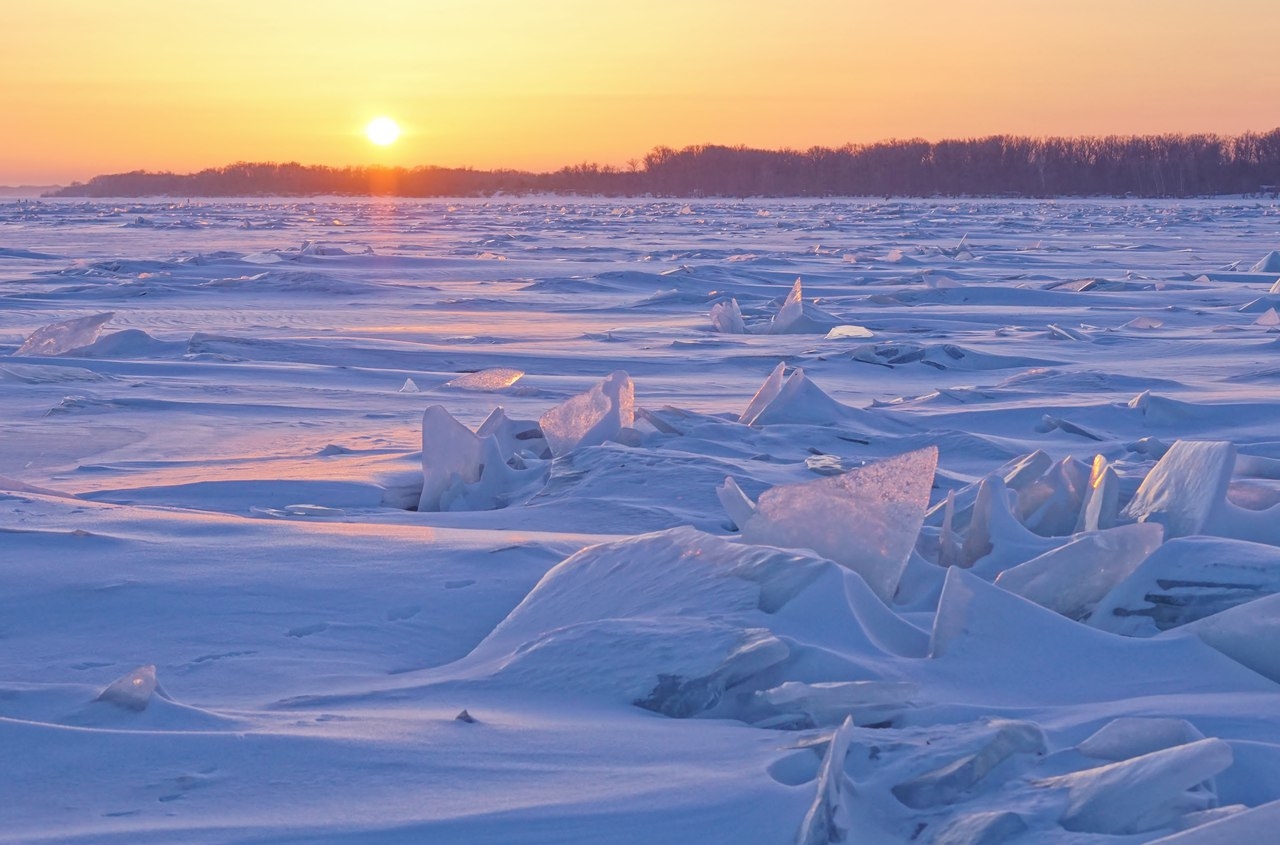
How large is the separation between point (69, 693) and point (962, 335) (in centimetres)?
515

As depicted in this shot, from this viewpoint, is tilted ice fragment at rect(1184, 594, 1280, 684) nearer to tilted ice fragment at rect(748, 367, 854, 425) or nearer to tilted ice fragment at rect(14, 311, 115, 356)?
tilted ice fragment at rect(748, 367, 854, 425)

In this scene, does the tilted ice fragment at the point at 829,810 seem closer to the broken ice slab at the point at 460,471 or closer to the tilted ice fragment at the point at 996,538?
the tilted ice fragment at the point at 996,538

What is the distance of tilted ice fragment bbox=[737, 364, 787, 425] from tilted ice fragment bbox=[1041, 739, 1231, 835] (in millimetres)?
2301

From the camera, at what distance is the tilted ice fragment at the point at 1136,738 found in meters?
1.14

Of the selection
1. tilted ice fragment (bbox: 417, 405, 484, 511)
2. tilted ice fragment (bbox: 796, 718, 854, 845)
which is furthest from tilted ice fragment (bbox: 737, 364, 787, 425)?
tilted ice fragment (bbox: 796, 718, 854, 845)

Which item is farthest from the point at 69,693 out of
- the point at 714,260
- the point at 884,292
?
the point at 714,260

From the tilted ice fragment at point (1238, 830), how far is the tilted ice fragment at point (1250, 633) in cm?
57

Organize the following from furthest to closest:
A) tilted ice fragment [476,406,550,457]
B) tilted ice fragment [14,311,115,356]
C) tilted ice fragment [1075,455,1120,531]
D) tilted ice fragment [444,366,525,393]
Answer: tilted ice fragment [14,311,115,356] → tilted ice fragment [444,366,525,393] → tilted ice fragment [476,406,550,457] → tilted ice fragment [1075,455,1120,531]

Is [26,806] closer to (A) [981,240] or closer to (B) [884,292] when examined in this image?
(B) [884,292]

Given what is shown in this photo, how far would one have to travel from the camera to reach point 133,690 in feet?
Result: 4.37

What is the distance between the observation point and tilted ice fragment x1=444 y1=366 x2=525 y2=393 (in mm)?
4125

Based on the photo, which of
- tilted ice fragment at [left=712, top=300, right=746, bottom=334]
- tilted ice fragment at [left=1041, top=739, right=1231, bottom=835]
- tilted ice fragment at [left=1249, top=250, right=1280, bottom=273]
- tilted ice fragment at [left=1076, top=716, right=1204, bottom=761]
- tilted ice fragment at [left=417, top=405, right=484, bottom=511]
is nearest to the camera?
tilted ice fragment at [left=1041, top=739, right=1231, bottom=835]

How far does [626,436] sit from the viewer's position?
289cm

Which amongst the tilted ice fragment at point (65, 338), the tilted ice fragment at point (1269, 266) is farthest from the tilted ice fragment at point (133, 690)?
the tilted ice fragment at point (1269, 266)
